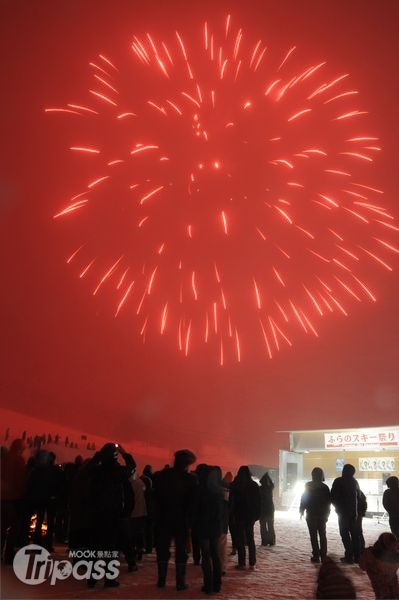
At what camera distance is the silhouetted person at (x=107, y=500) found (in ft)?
20.1

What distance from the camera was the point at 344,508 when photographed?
8539 mm

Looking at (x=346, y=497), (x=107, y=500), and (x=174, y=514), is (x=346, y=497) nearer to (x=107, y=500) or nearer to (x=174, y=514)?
(x=174, y=514)

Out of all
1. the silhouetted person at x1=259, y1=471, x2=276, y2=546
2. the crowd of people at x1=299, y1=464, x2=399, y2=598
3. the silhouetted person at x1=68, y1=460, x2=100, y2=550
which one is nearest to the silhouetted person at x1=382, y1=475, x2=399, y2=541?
the crowd of people at x1=299, y1=464, x2=399, y2=598

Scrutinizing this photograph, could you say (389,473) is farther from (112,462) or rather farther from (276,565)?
(112,462)

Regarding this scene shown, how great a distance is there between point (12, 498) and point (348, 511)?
17.9ft

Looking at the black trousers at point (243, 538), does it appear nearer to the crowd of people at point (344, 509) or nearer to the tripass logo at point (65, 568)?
the crowd of people at point (344, 509)

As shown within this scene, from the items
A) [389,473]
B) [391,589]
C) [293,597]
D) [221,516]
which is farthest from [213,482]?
[389,473]

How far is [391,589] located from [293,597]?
132 centimetres

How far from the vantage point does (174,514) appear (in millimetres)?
6203

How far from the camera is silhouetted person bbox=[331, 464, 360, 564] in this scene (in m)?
8.51

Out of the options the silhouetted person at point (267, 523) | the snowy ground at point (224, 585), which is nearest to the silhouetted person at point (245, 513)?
the snowy ground at point (224, 585)

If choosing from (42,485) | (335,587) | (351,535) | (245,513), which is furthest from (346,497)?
(42,485)

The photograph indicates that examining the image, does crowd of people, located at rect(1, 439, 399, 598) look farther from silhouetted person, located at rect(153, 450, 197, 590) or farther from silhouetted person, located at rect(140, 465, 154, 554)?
silhouetted person, located at rect(140, 465, 154, 554)

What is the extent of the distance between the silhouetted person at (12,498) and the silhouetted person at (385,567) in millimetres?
4878
